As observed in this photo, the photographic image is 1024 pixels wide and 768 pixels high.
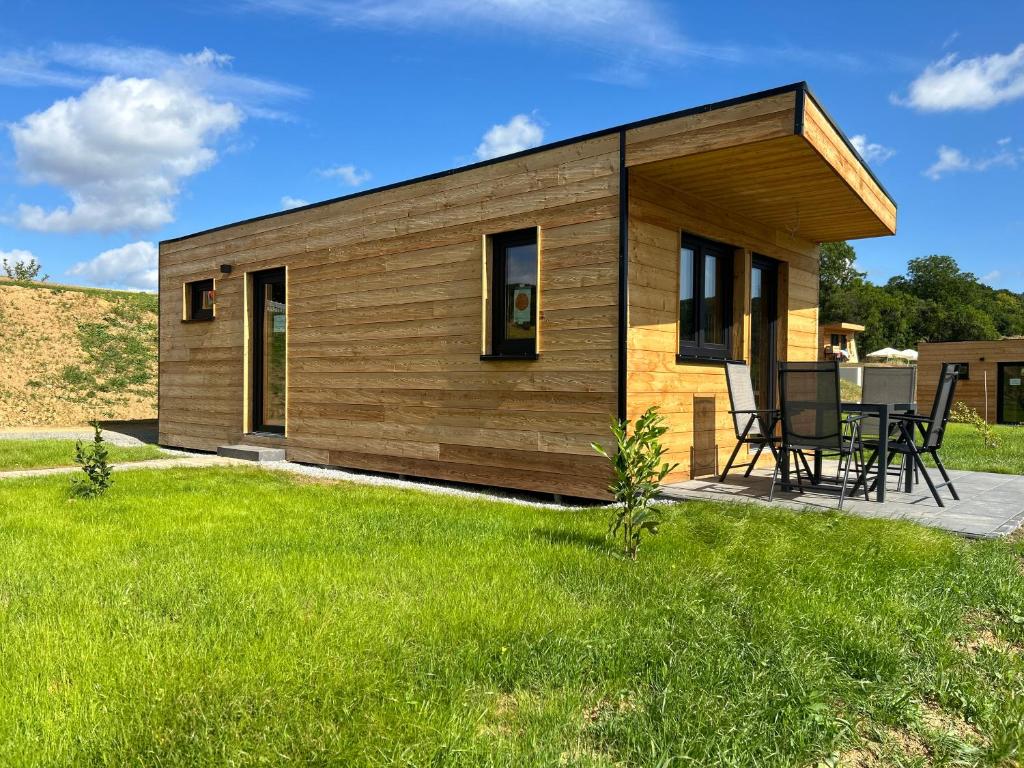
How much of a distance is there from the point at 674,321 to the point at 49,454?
24.8 feet

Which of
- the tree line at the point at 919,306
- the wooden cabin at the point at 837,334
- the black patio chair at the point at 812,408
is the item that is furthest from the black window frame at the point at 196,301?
the tree line at the point at 919,306

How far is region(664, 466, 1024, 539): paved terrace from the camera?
4.46m

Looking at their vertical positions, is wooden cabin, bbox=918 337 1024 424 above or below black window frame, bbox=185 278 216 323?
below

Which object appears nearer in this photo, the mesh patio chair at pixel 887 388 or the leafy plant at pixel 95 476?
the leafy plant at pixel 95 476

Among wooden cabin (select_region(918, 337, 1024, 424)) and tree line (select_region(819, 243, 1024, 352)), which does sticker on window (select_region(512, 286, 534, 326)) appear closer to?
wooden cabin (select_region(918, 337, 1024, 424))

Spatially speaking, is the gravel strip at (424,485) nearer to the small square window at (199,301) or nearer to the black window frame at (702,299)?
the black window frame at (702,299)

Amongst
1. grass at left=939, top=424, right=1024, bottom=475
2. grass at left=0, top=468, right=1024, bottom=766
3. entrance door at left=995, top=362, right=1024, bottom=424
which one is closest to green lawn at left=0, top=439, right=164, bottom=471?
grass at left=0, top=468, right=1024, bottom=766

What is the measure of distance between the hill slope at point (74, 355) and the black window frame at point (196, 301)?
25.9 ft

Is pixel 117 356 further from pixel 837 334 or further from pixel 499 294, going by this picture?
pixel 837 334

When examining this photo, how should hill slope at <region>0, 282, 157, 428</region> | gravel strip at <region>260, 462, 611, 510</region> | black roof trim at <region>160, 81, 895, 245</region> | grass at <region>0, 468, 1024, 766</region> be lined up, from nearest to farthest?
grass at <region>0, 468, 1024, 766</region>
black roof trim at <region>160, 81, 895, 245</region>
gravel strip at <region>260, 462, 611, 510</region>
hill slope at <region>0, 282, 157, 428</region>

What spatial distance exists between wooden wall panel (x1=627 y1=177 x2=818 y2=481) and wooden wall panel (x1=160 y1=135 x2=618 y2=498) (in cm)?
25

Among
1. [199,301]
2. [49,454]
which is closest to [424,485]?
[49,454]

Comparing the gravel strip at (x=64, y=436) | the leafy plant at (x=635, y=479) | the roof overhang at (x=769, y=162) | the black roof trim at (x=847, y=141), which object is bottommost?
the gravel strip at (x=64, y=436)

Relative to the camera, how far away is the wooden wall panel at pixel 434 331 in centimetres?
564
